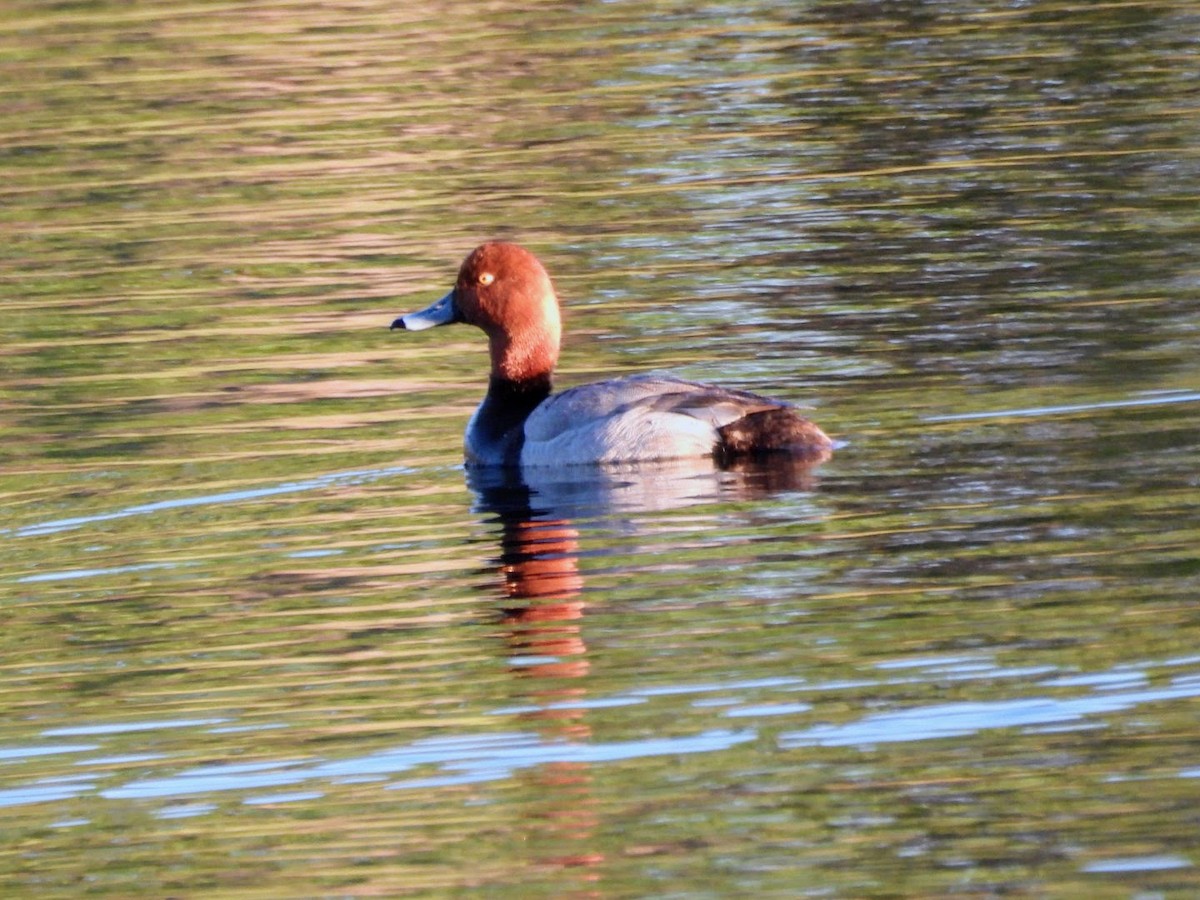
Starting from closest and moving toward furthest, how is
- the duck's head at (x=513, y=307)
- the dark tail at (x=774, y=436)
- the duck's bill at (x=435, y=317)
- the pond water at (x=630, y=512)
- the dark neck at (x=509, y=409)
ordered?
the pond water at (x=630, y=512)
the dark tail at (x=774, y=436)
the dark neck at (x=509, y=409)
the duck's head at (x=513, y=307)
the duck's bill at (x=435, y=317)

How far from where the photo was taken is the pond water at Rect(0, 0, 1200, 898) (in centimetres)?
639

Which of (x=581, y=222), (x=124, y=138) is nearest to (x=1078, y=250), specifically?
(x=581, y=222)

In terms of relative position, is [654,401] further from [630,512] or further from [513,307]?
[513,307]

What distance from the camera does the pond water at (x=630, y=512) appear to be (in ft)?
21.0

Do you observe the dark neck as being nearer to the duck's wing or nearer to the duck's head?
the duck's head

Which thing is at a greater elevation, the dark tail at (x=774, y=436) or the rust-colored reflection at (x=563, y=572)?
the dark tail at (x=774, y=436)

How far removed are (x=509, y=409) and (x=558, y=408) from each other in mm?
685

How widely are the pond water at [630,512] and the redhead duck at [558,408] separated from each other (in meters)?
0.19

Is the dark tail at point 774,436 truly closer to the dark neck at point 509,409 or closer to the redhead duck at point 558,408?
the redhead duck at point 558,408

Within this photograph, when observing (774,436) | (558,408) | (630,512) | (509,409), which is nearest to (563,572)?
(630,512)

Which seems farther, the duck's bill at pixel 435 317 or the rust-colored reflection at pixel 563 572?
the duck's bill at pixel 435 317

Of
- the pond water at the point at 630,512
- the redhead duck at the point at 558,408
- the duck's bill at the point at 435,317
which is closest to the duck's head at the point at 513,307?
the redhead duck at the point at 558,408

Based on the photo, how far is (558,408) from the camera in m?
10.9

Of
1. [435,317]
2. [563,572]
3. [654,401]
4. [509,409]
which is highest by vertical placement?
[435,317]
